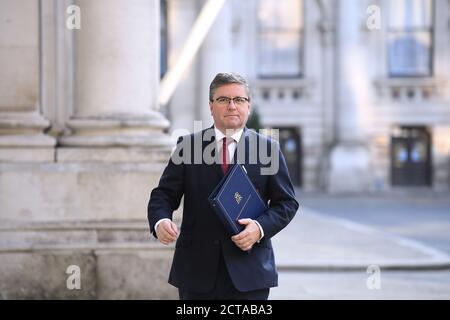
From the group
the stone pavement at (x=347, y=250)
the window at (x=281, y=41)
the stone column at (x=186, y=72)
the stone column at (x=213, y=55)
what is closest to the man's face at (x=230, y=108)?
the stone pavement at (x=347, y=250)

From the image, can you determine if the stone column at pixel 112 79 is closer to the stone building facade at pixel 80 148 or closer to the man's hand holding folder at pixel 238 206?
the stone building facade at pixel 80 148

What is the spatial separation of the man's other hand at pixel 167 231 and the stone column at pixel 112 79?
3536 mm

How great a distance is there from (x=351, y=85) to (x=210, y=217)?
82.0 ft

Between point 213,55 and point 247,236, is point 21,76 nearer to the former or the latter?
point 247,236

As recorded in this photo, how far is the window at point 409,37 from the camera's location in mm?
30016

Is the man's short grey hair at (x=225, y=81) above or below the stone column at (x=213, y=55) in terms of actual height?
below

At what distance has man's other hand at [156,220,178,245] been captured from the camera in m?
4.18

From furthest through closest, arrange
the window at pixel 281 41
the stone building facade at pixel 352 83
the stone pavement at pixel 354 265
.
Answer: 1. the window at pixel 281 41
2. the stone building facade at pixel 352 83
3. the stone pavement at pixel 354 265

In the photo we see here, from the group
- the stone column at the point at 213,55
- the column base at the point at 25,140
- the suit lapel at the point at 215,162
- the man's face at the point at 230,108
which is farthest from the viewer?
the stone column at the point at 213,55

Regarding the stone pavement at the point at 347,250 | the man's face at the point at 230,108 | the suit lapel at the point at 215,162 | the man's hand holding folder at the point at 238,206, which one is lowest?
the stone pavement at the point at 347,250

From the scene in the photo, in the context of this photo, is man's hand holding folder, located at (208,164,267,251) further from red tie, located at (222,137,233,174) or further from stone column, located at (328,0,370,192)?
stone column, located at (328,0,370,192)

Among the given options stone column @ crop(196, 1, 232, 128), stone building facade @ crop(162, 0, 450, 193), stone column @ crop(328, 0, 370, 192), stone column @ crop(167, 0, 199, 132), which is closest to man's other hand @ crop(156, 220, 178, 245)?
stone column @ crop(196, 1, 232, 128)

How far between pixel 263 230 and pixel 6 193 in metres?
3.77

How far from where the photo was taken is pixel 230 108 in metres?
4.29
